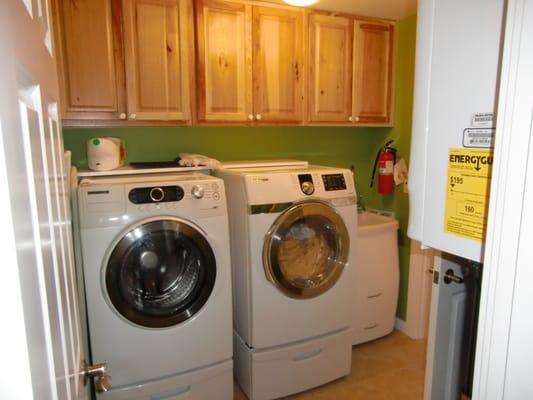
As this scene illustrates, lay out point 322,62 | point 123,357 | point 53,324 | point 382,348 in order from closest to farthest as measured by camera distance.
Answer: point 53,324
point 123,357
point 322,62
point 382,348

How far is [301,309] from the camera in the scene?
2.00 metres

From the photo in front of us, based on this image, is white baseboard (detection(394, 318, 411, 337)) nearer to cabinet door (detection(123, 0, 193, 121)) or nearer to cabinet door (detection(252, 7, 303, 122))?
cabinet door (detection(252, 7, 303, 122))

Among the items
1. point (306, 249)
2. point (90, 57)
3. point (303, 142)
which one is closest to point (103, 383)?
point (306, 249)

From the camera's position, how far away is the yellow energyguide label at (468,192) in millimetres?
651

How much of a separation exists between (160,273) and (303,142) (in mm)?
1557

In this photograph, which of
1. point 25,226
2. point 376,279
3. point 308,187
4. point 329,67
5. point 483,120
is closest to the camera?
point 25,226

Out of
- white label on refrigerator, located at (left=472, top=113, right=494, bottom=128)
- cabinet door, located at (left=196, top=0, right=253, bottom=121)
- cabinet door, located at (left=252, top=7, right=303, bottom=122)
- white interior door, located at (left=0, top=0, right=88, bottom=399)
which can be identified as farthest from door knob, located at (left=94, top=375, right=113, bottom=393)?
cabinet door, located at (left=252, top=7, right=303, bottom=122)

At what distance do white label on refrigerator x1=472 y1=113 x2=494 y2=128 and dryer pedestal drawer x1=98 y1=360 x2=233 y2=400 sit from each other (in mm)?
1685

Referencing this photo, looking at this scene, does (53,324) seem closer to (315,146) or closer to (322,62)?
(322,62)

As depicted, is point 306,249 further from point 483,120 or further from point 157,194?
point 483,120

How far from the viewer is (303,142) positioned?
280 cm

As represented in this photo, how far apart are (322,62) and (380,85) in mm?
515

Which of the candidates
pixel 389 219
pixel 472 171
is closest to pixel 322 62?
pixel 389 219

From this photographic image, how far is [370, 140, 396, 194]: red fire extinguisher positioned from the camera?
2766 millimetres
